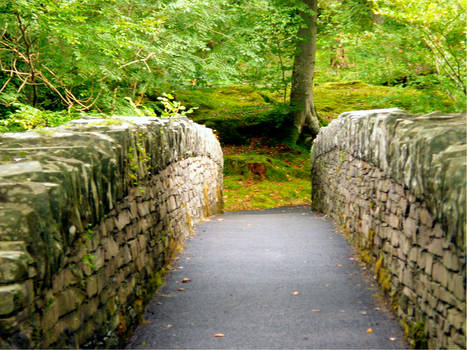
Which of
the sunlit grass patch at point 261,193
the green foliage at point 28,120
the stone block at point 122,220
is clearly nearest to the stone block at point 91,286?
the stone block at point 122,220

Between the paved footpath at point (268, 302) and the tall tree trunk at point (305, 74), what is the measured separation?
10586 millimetres

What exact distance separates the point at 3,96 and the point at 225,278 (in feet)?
16.1

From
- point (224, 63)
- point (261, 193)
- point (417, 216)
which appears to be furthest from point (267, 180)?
point (417, 216)

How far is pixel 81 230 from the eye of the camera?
2693 millimetres

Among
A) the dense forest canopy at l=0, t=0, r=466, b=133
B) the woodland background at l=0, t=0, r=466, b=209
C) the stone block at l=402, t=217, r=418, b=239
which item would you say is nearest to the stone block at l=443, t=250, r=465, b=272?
the stone block at l=402, t=217, r=418, b=239

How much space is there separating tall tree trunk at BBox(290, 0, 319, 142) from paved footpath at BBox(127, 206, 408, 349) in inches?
417

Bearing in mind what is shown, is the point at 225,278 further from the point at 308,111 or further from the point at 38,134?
the point at 308,111

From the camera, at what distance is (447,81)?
958cm

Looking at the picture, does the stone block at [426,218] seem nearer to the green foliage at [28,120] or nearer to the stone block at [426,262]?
the stone block at [426,262]

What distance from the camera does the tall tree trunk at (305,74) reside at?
15.8m

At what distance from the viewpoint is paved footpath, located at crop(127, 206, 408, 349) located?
3.64 meters

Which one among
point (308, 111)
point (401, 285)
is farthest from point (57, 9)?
point (308, 111)

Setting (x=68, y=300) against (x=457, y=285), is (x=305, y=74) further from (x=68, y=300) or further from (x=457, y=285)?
(x=68, y=300)

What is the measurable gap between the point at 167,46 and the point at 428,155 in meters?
7.14
